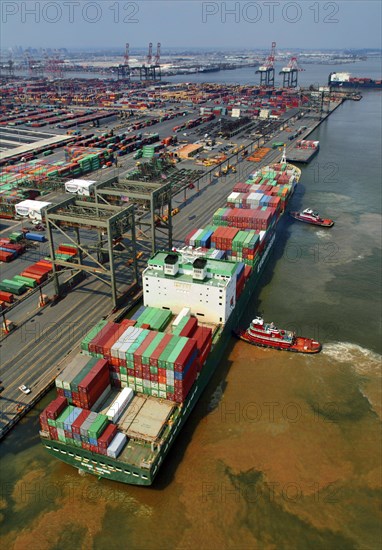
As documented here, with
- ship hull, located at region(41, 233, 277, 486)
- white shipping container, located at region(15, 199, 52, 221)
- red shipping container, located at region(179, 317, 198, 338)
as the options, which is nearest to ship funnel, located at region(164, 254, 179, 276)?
red shipping container, located at region(179, 317, 198, 338)

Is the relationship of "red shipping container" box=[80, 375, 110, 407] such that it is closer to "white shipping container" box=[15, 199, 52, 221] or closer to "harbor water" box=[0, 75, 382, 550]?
"harbor water" box=[0, 75, 382, 550]

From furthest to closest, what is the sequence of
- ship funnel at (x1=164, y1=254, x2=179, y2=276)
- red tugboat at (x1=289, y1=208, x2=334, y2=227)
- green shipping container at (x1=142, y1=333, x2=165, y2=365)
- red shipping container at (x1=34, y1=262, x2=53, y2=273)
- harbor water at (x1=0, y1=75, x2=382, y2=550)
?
red tugboat at (x1=289, y1=208, x2=334, y2=227)
red shipping container at (x1=34, y1=262, x2=53, y2=273)
ship funnel at (x1=164, y1=254, x2=179, y2=276)
green shipping container at (x1=142, y1=333, x2=165, y2=365)
harbor water at (x1=0, y1=75, x2=382, y2=550)

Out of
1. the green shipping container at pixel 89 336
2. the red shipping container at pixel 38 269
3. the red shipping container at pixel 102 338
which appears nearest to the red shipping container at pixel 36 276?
the red shipping container at pixel 38 269

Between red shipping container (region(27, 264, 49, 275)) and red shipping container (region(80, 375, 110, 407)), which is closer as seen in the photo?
red shipping container (region(80, 375, 110, 407))

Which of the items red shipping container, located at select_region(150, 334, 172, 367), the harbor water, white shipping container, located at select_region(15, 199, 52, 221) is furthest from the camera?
white shipping container, located at select_region(15, 199, 52, 221)

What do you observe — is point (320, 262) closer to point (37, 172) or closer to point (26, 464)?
point (26, 464)

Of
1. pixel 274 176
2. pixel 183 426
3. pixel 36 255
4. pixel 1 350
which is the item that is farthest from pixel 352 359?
pixel 274 176

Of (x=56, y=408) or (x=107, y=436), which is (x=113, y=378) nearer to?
(x=56, y=408)

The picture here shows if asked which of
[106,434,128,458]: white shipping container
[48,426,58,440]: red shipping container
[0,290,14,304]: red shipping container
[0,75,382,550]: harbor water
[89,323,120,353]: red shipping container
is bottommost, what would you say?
[0,75,382,550]: harbor water
